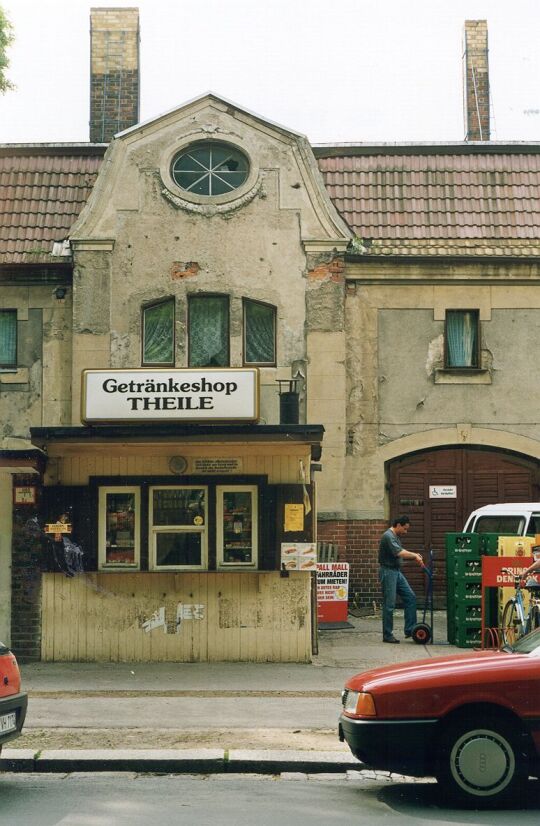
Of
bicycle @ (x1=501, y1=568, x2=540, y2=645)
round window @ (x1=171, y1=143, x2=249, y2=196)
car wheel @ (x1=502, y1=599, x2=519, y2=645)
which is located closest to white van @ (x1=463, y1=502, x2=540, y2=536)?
bicycle @ (x1=501, y1=568, x2=540, y2=645)

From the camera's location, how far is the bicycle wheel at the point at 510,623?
602 inches

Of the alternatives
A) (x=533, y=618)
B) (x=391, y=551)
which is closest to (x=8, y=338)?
(x=391, y=551)

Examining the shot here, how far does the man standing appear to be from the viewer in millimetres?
17422

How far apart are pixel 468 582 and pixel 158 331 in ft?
27.3

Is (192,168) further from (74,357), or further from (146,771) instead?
(146,771)

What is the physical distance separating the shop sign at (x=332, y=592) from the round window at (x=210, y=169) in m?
7.41

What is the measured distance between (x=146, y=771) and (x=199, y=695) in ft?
10.9

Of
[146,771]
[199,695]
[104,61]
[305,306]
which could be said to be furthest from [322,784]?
[104,61]

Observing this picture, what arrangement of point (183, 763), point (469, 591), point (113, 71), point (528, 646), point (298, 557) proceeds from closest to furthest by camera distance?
point (528, 646), point (183, 763), point (298, 557), point (469, 591), point (113, 71)

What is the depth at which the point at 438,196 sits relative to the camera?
908 inches

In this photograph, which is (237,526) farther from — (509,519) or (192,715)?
(509,519)

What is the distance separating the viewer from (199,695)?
43.1 ft

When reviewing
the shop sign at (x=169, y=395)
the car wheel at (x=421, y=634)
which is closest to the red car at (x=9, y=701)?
the shop sign at (x=169, y=395)

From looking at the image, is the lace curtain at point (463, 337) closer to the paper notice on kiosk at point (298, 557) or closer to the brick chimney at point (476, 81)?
the brick chimney at point (476, 81)
